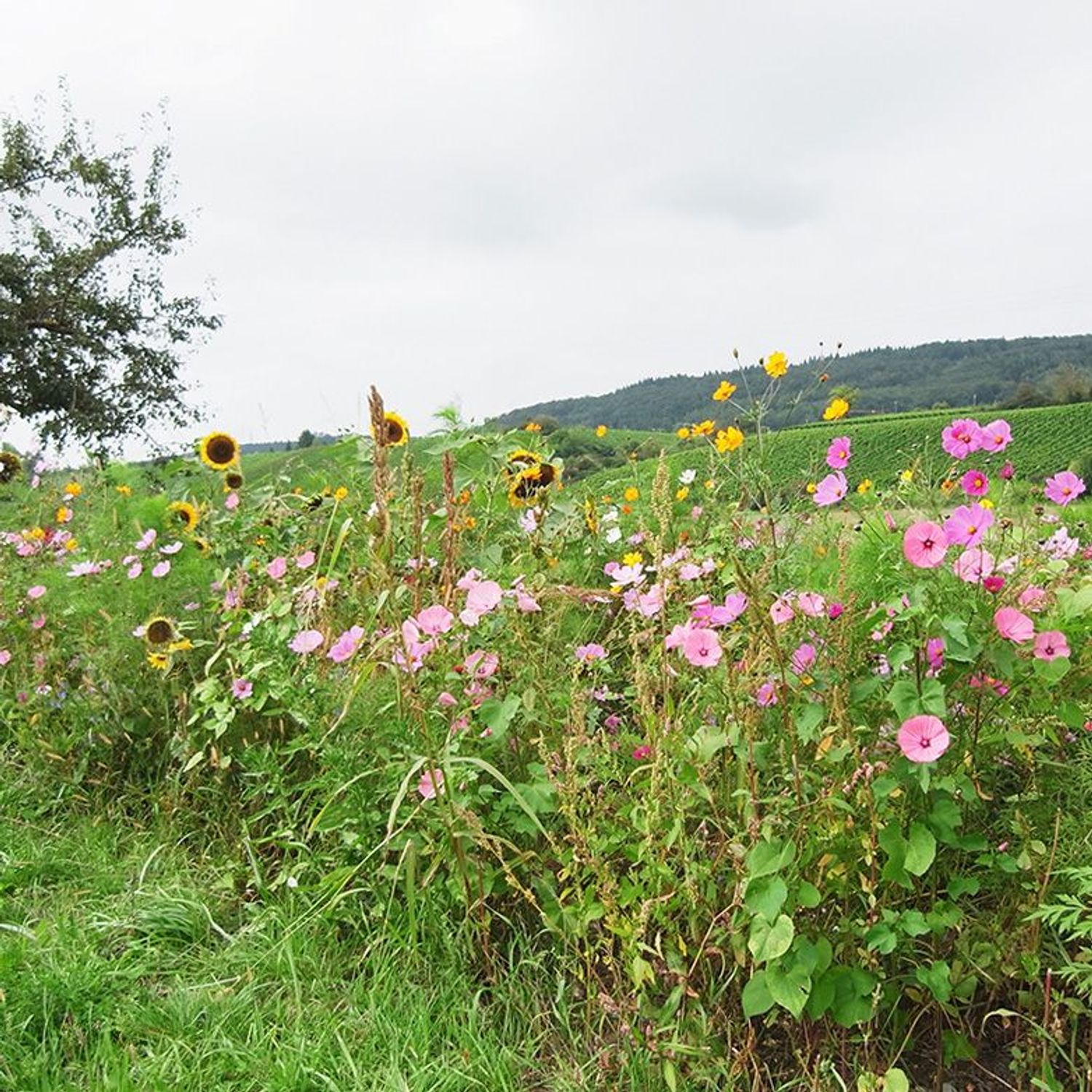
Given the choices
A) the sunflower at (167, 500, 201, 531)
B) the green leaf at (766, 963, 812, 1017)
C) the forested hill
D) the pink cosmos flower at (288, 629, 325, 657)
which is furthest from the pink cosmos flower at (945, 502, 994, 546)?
the forested hill

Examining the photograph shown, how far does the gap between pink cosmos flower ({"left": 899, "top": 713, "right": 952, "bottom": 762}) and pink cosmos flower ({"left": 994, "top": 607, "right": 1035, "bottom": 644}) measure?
171 mm

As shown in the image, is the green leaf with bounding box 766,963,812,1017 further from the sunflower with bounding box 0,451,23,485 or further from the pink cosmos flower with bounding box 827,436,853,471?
the sunflower with bounding box 0,451,23,485

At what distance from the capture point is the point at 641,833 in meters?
1.64

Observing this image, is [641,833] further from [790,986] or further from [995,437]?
[995,437]

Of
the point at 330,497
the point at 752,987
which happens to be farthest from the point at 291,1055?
the point at 330,497

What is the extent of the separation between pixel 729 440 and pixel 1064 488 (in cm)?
99

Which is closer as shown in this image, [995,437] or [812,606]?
[812,606]

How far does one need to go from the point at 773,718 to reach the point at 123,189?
20.1m

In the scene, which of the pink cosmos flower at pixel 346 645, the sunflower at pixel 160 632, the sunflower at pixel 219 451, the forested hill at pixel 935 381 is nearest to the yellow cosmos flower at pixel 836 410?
the pink cosmos flower at pixel 346 645

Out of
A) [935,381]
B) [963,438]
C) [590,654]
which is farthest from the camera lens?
[935,381]

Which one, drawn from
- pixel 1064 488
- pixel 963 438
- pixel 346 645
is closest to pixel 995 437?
pixel 963 438

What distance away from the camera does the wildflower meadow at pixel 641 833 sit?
1531mm

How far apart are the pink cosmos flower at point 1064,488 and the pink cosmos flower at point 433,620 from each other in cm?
112

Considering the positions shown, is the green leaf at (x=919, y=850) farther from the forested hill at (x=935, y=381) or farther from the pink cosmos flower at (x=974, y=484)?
the forested hill at (x=935, y=381)
